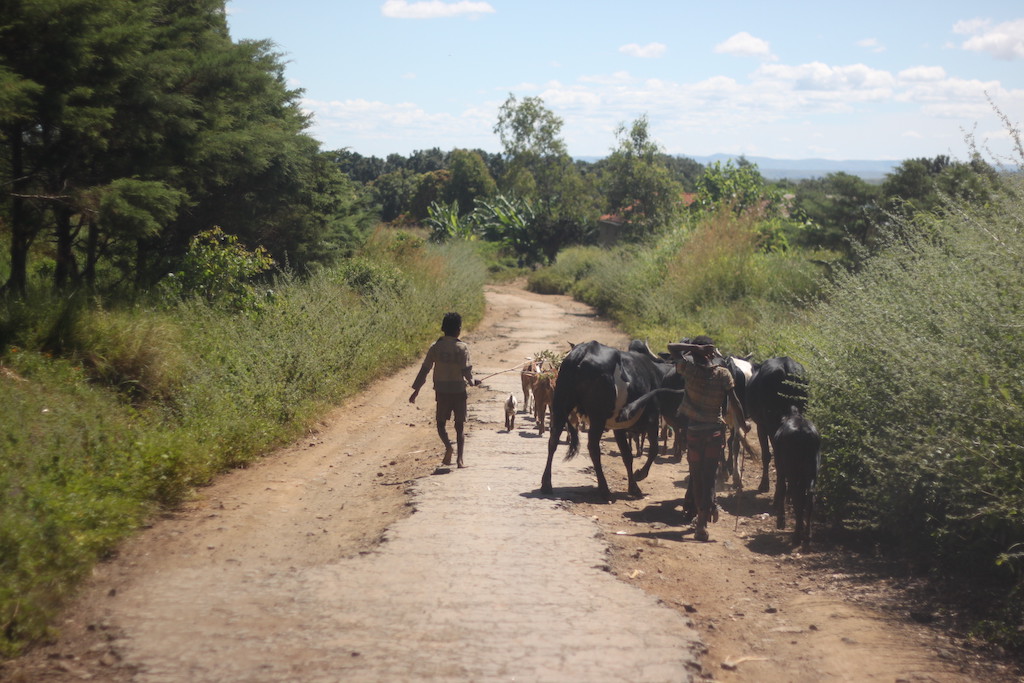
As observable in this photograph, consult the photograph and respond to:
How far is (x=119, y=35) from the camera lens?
11539 mm

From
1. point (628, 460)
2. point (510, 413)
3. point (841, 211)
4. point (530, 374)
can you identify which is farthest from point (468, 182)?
point (628, 460)

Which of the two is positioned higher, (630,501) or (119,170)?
(119,170)

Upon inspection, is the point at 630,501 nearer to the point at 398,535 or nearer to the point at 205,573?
the point at 398,535

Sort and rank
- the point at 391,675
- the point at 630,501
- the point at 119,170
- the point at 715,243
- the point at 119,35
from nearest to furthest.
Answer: the point at 391,675, the point at 630,501, the point at 119,35, the point at 119,170, the point at 715,243

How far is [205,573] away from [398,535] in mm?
1454

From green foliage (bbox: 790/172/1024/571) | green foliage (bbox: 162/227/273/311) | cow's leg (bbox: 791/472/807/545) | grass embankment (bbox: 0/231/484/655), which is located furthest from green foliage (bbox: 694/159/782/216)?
cow's leg (bbox: 791/472/807/545)

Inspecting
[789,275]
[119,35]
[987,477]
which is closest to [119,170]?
[119,35]

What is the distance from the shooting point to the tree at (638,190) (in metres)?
44.0

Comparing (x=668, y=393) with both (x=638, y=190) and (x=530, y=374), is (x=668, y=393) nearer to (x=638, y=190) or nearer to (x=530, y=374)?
(x=530, y=374)

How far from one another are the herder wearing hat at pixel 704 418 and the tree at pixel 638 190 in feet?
116

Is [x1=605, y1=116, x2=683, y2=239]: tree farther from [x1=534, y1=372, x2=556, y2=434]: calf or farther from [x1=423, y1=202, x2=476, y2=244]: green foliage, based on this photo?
[x1=534, y1=372, x2=556, y2=434]: calf

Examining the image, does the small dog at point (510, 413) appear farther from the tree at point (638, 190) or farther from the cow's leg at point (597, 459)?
the tree at point (638, 190)

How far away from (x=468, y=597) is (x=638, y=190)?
4052 centimetres

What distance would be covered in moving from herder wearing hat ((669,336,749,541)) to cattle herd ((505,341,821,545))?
0.42 meters
